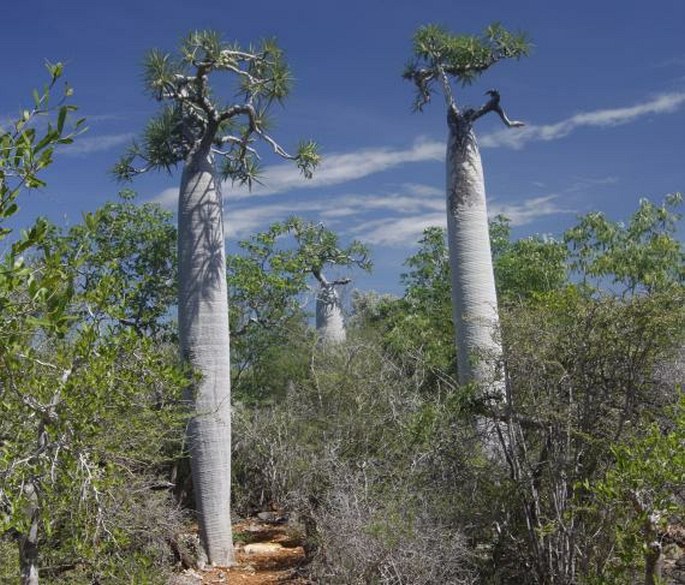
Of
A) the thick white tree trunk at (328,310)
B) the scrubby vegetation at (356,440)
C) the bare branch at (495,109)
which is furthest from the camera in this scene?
the thick white tree trunk at (328,310)

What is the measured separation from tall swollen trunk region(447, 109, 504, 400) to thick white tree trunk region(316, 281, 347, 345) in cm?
493

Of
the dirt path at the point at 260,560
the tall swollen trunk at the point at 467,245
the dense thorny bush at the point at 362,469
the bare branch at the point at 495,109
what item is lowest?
the dirt path at the point at 260,560

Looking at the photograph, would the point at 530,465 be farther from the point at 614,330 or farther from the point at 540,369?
the point at 614,330

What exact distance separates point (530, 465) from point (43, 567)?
10.3 ft

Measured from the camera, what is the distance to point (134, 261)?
33.1 ft

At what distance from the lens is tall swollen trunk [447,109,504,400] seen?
26.7 feet

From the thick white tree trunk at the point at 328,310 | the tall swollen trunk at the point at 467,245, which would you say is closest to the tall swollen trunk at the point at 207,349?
the tall swollen trunk at the point at 467,245

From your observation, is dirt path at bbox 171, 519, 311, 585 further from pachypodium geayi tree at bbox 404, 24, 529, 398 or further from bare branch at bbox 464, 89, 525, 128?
bare branch at bbox 464, 89, 525, 128

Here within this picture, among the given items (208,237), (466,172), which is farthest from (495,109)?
(208,237)

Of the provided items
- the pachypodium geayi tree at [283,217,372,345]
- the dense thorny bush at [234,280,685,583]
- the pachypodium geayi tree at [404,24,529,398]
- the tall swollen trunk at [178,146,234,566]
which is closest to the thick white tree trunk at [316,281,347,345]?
the pachypodium geayi tree at [283,217,372,345]

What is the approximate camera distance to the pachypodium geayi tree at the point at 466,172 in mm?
8281

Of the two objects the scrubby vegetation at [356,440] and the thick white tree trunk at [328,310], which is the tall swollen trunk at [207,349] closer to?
the scrubby vegetation at [356,440]

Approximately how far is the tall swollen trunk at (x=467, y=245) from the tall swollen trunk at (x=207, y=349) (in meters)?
2.45

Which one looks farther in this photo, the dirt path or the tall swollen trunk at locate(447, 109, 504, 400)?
the tall swollen trunk at locate(447, 109, 504, 400)
